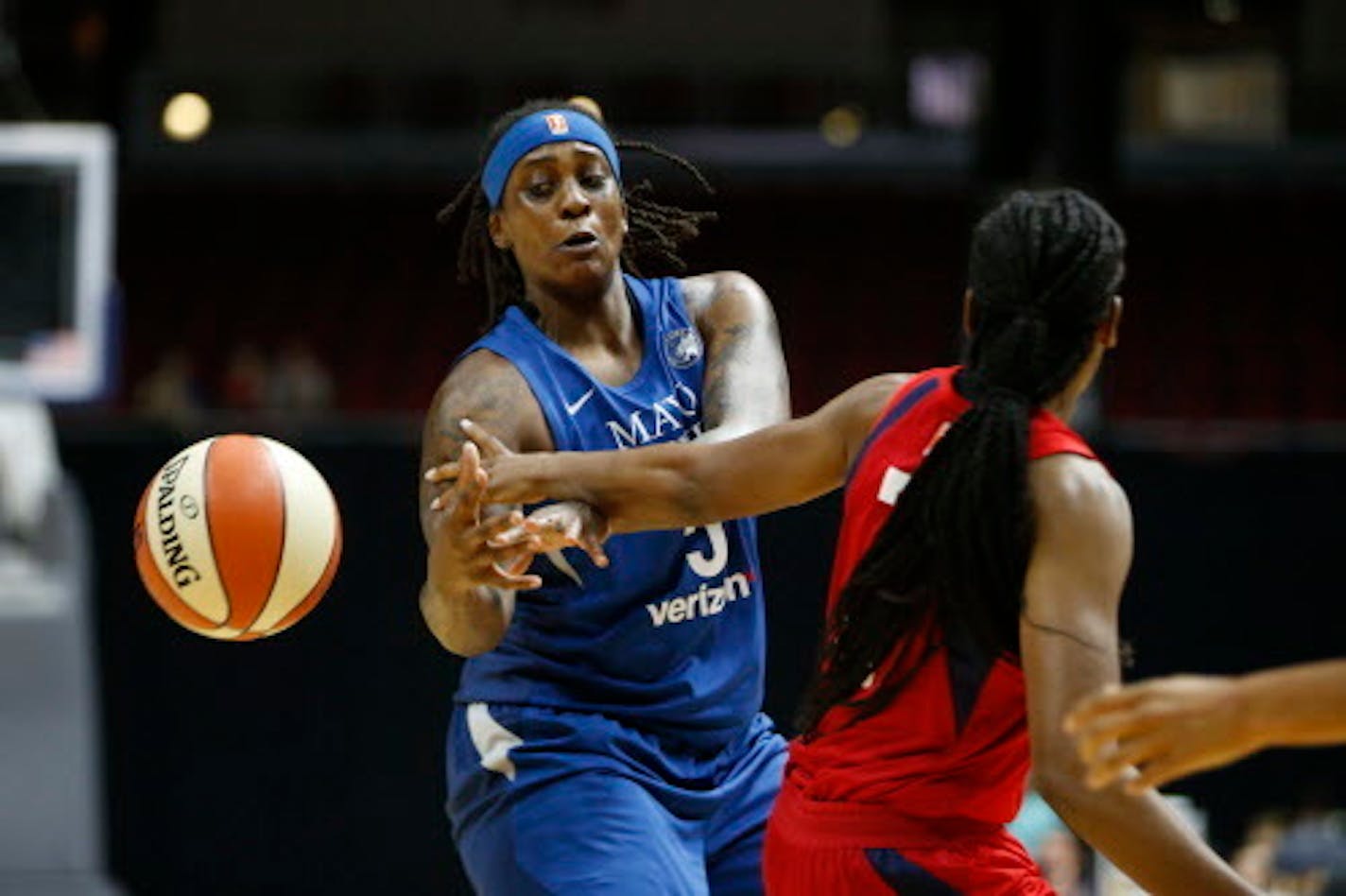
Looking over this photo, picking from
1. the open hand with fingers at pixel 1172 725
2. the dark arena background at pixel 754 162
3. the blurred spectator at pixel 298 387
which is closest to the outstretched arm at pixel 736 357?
the open hand with fingers at pixel 1172 725

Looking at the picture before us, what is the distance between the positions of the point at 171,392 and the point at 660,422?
38.9 ft

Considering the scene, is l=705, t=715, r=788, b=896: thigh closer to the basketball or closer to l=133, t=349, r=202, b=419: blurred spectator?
the basketball

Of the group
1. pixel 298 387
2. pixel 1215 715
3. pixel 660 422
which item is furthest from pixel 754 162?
pixel 1215 715

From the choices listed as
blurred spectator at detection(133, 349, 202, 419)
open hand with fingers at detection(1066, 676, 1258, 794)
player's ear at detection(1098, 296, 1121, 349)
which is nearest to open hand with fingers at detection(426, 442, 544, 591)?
player's ear at detection(1098, 296, 1121, 349)

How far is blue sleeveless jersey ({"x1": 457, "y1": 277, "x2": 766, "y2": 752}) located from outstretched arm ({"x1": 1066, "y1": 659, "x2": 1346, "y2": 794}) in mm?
1807

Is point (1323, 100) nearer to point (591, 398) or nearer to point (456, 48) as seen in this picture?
point (456, 48)

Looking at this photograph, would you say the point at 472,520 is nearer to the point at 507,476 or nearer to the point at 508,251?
the point at 507,476

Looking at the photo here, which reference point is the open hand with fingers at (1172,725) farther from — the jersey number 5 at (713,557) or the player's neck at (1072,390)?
the jersey number 5 at (713,557)

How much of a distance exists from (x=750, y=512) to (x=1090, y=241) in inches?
30.4

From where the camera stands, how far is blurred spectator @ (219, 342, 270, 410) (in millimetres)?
16297

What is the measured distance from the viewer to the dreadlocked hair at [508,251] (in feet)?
15.8

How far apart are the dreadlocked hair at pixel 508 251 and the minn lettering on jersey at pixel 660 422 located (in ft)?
1.23

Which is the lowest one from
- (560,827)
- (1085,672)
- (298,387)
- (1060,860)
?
(1060,860)

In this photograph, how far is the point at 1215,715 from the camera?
9.24 ft
